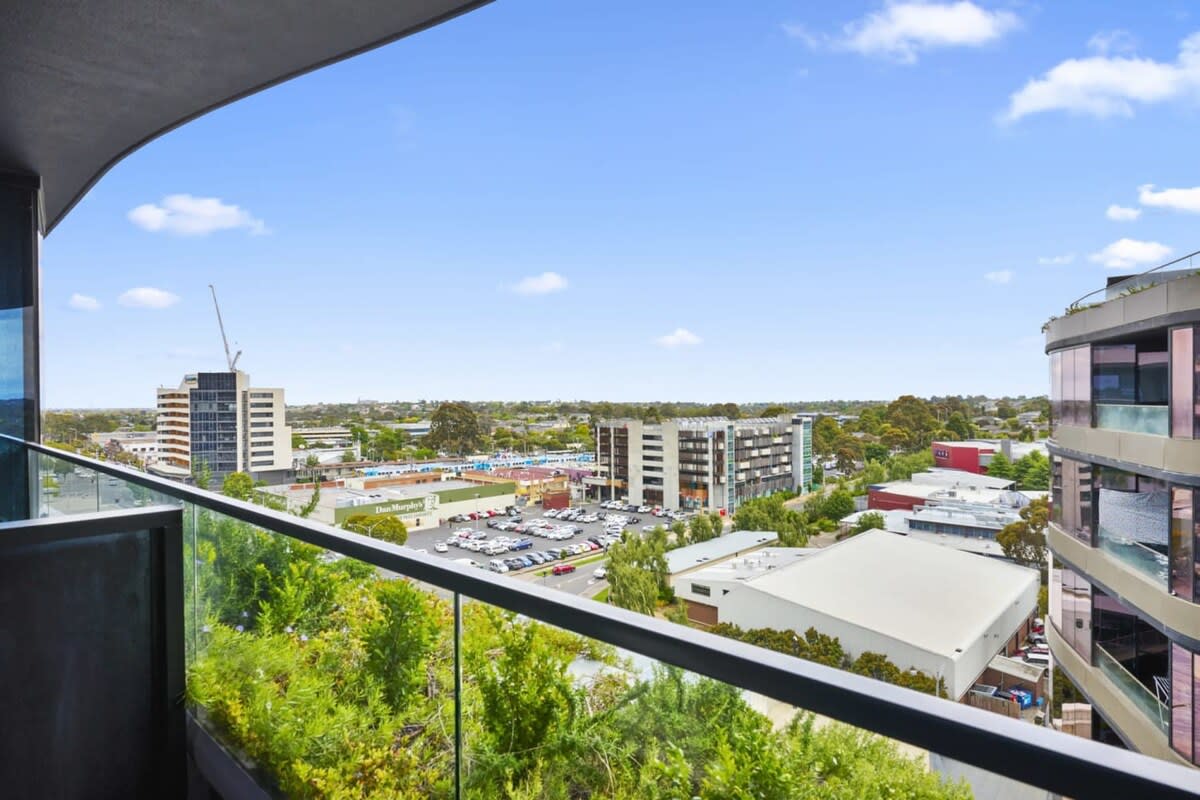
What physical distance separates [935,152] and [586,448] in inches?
528

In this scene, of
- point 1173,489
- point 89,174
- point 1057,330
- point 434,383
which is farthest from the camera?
point 434,383

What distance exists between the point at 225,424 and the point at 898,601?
11.9 meters

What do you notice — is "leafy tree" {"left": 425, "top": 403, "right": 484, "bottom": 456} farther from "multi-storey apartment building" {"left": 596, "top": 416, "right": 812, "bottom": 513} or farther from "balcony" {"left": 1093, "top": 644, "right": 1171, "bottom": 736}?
"balcony" {"left": 1093, "top": 644, "right": 1171, "bottom": 736}

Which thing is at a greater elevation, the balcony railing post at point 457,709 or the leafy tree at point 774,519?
the balcony railing post at point 457,709

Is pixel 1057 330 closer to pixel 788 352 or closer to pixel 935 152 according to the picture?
pixel 935 152

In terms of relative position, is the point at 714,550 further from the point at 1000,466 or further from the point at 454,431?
the point at 454,431

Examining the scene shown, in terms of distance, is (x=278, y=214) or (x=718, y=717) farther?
(x=278, y=214)

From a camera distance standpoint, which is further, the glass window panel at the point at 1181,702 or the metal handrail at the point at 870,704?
the glass window panel at the point at 1181,702

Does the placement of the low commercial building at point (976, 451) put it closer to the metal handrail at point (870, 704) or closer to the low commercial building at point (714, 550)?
the low commercial building at point (714, 550)

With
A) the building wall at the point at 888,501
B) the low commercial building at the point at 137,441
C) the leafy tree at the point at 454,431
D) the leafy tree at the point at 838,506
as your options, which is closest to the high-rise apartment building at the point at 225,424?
the low commercial building at the point at 137,441

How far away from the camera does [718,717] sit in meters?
0.83

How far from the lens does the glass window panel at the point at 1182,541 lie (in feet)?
18.9

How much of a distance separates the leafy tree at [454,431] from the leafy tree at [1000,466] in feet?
28.0

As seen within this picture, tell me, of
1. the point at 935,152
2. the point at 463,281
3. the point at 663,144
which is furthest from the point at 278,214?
the point at 935,152
